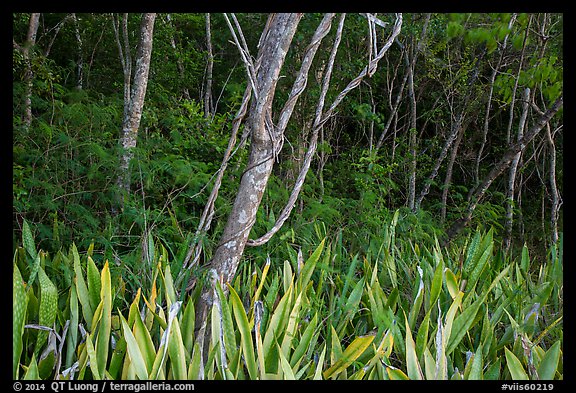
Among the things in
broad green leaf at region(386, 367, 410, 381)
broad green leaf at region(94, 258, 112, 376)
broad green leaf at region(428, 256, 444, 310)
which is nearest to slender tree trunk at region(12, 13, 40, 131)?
broad green leaf at region(94, 258, 112, 376)

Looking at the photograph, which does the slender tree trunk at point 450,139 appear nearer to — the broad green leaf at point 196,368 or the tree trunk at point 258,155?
the tree trunk at point 258,155

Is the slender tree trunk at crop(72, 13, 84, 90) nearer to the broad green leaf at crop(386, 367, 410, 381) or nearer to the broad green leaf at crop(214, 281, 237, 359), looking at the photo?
the broad green leaf at crop(214, 281, 237, 359)

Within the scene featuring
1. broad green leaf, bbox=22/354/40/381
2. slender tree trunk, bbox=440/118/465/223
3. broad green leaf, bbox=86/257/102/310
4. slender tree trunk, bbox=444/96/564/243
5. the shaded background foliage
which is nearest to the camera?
broad green leaf, bbox=22/354/40/381

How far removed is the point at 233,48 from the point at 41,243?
3.49 metres

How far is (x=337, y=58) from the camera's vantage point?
211 inches

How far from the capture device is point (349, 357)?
1.98 m

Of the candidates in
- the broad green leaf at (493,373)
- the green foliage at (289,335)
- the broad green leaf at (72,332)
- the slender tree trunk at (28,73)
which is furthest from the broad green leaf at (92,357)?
the slender tree trunk at (28,73)

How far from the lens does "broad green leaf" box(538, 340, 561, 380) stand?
198 cm

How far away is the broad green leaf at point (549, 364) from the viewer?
6.51ft

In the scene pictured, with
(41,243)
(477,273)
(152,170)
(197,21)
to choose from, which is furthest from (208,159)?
(477,273)

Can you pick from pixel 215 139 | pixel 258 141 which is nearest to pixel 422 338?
pixel 258 141

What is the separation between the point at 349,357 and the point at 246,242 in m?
0.65

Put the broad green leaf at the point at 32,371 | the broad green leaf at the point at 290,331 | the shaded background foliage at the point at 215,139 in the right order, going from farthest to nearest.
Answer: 1. the shaded background foliage at the point at 215,139
2. the broad green leaf at the point at 290,331
3. the broad green leaf at the point at 32,371
